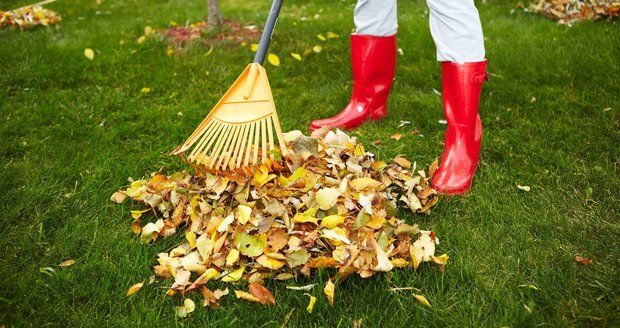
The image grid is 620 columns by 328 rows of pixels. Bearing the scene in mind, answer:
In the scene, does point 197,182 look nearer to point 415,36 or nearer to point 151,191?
point 151,191

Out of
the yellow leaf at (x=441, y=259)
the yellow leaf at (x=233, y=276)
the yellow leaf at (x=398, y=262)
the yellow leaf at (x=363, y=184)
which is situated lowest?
the yellow leaf at (x=441, y=259)

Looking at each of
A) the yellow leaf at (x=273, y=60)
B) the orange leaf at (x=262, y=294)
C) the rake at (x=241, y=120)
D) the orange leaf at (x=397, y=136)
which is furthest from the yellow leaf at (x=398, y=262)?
the yellow leaf at (x=273, y=60)

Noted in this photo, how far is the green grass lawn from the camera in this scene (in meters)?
1.44

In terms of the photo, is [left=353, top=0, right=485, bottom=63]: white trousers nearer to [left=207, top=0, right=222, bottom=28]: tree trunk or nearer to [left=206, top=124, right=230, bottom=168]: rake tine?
[left=206, top=124, right=230, bottom=168]: rake tine

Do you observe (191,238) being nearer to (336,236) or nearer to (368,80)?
(336,236)

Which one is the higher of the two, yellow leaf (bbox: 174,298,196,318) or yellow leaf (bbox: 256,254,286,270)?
yellow leaf (bbox: 256,254,286,270)

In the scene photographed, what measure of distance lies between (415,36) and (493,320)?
251 centimetres

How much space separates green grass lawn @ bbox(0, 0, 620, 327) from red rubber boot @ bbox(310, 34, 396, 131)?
0.09 metres

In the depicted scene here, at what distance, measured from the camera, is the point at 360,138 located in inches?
95.2

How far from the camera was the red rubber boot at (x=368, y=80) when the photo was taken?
2.42 m

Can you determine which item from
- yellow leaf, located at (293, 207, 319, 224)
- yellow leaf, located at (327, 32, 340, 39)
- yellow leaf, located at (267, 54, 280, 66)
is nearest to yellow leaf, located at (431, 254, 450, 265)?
yellow leaf, located at (293, 207, 319, 224)

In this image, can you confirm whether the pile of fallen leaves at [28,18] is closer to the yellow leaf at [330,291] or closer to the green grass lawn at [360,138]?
the green grass lawn at [360,138]

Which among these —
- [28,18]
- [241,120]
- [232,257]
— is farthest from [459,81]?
[28,18]

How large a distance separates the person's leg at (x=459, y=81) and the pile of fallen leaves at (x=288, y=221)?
12cm
